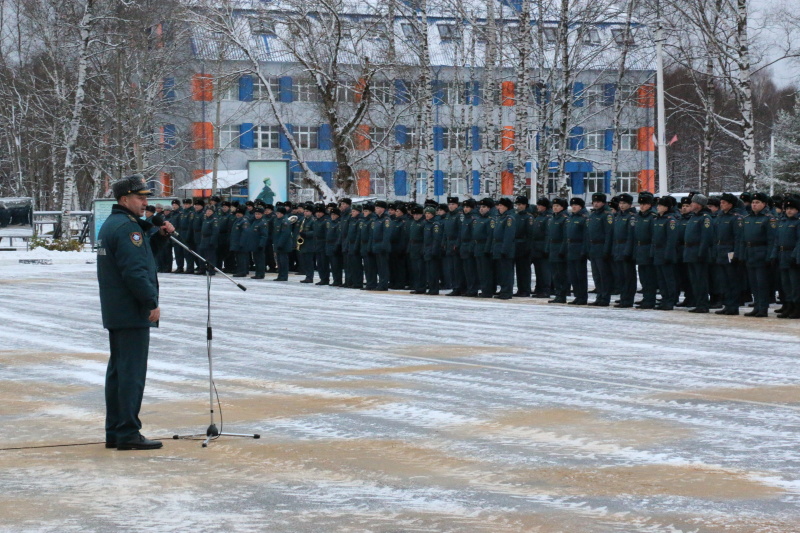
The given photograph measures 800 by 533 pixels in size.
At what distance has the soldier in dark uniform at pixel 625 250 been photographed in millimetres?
22250

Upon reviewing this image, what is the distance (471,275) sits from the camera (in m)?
25.7

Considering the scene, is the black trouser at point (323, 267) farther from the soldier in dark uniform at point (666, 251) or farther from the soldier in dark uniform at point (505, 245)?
the soldier in dark uniform at point (666, 251)

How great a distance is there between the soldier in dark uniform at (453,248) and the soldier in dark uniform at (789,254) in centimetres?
731

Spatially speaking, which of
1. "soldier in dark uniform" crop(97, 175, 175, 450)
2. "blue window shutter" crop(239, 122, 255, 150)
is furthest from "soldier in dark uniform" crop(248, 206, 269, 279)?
"blue window shutter" crop(239, 122, 255, 150)

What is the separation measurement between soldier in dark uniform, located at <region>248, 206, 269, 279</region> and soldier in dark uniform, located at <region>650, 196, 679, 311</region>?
12546 mm

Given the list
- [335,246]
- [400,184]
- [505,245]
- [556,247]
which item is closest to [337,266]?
[335,246]

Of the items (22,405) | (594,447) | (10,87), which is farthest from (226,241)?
(10,87)

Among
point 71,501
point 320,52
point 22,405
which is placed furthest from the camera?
point 320,52

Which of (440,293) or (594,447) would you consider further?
(440,293)

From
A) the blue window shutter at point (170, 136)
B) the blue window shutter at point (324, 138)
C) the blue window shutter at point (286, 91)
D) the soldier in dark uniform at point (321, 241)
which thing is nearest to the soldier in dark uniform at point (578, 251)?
the soldier in dark uniform at point (321, 241)

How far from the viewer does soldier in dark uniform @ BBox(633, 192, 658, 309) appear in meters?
21.9

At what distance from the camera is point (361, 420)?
10422 millimetres

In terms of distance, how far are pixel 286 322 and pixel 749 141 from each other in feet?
58.0

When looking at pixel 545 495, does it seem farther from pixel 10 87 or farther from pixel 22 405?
pixel 10 87
